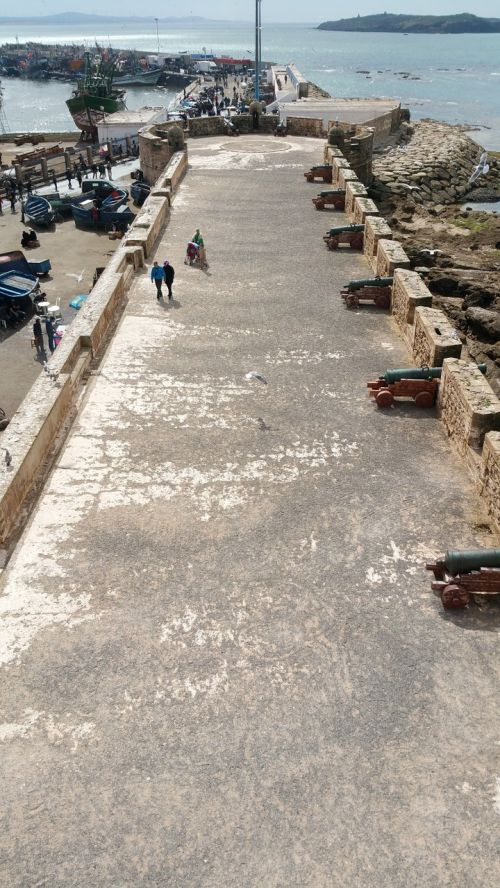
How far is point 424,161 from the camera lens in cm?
4222

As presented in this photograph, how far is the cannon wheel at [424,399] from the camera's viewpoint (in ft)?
34.8

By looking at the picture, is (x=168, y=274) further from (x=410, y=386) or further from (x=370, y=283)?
(x=410, y=386)

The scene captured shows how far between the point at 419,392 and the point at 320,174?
16.7 meters

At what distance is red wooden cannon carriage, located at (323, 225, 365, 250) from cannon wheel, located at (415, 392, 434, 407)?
861cm

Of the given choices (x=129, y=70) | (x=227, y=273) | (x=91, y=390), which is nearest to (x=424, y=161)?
(x=227, y=273)

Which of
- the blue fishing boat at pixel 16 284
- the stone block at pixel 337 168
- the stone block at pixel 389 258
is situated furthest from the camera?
the stone block at pixel 337 168

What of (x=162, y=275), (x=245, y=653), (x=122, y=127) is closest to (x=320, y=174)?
(x=162, y=275)

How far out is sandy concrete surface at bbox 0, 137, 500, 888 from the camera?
5.13 meters

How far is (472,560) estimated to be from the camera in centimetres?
699

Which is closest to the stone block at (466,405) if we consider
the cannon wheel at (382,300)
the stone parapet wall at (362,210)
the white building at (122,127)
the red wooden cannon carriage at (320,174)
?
the cannon wheel at (382,300)

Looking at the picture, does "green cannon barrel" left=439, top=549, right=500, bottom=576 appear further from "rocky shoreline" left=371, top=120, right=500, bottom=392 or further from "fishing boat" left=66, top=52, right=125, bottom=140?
"fishing boat" left=66, top=52, right=125, bottom=140

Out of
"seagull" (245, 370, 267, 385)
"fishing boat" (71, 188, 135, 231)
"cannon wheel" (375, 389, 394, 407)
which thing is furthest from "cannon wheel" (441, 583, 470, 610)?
"fishing boat" (71, 188, 135, 231)

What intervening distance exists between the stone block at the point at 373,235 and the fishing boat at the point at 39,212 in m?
20.9

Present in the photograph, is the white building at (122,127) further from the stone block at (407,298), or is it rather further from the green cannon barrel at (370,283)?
the stone block at (407,298)
